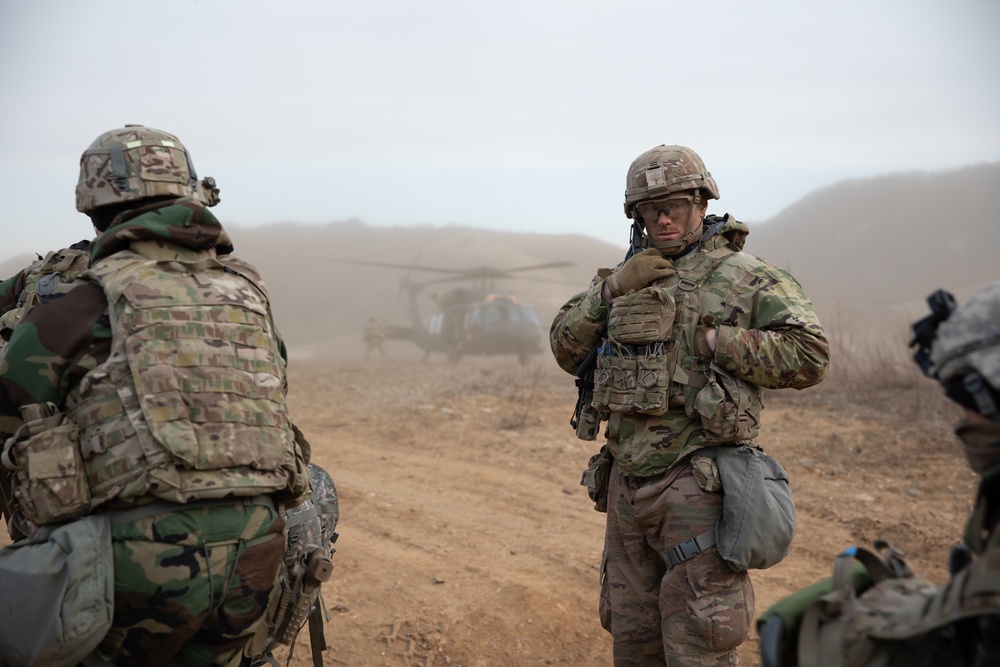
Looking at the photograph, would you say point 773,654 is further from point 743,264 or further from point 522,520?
point 522,520

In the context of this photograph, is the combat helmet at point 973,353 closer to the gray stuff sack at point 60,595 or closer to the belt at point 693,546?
the belt at point 693,546

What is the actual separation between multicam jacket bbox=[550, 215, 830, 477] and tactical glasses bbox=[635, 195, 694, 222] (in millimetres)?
151

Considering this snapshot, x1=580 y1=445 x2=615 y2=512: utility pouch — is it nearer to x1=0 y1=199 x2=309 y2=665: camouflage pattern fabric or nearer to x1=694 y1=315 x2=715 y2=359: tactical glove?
x1=694 y1=315 x2=715 y2=359: tactical glove

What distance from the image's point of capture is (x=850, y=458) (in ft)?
29.2

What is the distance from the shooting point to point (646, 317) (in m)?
3.56

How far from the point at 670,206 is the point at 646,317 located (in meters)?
0.48

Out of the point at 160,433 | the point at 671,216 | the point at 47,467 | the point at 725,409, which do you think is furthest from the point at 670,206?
the point at 47,467

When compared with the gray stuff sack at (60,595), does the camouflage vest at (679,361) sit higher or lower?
higher

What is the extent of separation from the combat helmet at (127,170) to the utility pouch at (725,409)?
80.7 inches

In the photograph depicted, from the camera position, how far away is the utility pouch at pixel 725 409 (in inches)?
133

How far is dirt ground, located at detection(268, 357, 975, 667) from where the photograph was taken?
522cm

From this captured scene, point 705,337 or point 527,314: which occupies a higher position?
point 705,337

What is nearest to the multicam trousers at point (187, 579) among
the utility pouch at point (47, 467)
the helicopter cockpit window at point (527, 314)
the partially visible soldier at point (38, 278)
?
the utility pouch at point (47, 467)

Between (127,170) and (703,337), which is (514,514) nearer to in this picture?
(703,337)
